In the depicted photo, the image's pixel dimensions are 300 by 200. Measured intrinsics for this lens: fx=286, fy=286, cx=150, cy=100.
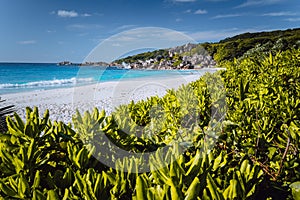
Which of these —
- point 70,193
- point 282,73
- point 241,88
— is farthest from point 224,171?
point 282,73

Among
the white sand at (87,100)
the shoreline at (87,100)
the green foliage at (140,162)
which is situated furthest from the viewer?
the white sand at (87,100)

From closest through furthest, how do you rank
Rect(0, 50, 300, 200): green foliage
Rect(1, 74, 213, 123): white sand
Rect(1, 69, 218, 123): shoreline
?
Rect(0, 50, 300, 200): green foliage → Rect(1, 69, 218, 123): shoreline → Rect(1, 74, 213, 123): white sand

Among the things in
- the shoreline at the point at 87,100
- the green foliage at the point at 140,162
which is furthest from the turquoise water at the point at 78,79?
the green foliage at the point at 140,162

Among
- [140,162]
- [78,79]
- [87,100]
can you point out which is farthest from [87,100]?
[140,162]

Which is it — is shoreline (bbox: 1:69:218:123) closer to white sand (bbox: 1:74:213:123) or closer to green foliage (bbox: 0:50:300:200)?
white sand (bbox: 1:74:213:123)

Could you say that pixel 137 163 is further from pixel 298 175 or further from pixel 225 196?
pixel 298 175

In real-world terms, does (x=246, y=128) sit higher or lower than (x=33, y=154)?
lower

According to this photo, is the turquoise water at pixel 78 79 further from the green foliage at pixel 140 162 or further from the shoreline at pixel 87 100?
the green foliage at pixel 140 162

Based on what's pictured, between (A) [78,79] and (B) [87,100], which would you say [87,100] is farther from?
(A) [78,79]

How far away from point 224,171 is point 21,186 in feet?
2.19

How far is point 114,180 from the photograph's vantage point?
0.88m

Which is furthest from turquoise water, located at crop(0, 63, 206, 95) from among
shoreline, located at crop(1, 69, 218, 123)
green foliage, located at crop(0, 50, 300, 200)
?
green foliage, located at crop(0, 50, 300, 200)

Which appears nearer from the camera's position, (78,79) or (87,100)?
(87,100)

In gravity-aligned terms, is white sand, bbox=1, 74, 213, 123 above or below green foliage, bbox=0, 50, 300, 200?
below
